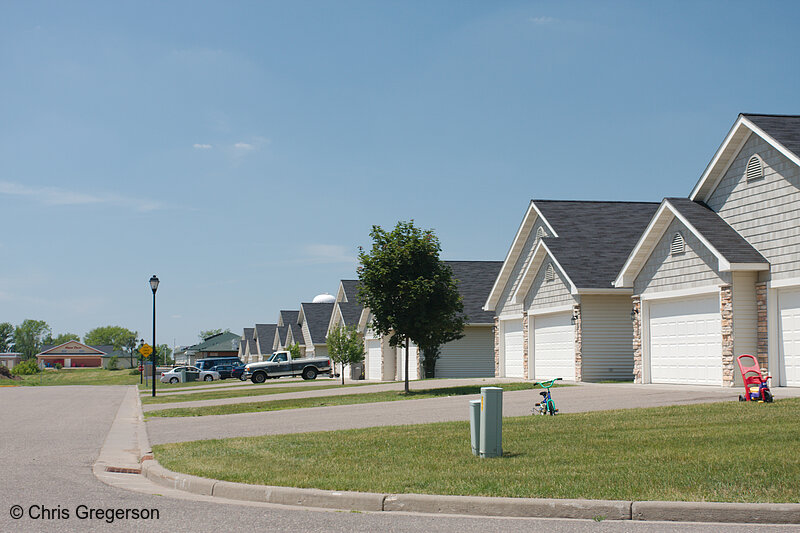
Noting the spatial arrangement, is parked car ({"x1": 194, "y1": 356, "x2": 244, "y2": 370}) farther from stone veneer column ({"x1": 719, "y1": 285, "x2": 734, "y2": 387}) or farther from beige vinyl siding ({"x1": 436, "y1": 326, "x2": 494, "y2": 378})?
stone veneer column ({"x1": 719, "y1": 285, "x2": 734, "y2": 387})

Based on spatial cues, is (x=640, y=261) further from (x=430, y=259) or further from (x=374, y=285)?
(x=374, y=285)

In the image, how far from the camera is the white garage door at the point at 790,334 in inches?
729

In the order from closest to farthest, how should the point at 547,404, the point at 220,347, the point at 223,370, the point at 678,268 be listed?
the point at 547,404 < the point at 678,268 < the point at 223,370 < the point at 220,347

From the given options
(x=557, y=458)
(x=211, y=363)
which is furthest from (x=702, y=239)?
(x=211, y=363)

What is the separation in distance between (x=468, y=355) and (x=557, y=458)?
2862cm

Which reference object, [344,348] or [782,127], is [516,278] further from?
[782,127]

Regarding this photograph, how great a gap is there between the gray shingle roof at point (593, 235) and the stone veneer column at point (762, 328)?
22.3ft

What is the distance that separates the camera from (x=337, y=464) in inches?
400

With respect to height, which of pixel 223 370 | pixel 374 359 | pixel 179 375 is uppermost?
pixel 374 359

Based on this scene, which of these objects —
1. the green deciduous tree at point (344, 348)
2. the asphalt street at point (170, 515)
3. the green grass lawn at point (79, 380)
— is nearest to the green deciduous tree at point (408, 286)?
the green deciduous tree at point (344, 348)

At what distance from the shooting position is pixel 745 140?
20.9 m

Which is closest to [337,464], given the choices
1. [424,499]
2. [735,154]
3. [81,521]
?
[424,499]

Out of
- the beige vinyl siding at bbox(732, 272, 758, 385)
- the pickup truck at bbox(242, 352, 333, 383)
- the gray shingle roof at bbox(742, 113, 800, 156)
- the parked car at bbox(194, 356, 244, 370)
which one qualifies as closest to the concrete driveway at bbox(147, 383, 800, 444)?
the beige vinyl siding at bbox(732, 272, 758, 385)

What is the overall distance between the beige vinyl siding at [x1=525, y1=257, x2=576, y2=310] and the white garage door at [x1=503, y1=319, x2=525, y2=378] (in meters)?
1.81
